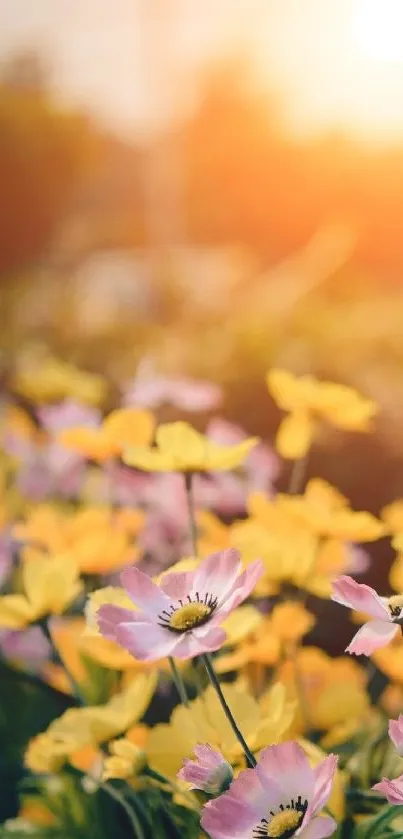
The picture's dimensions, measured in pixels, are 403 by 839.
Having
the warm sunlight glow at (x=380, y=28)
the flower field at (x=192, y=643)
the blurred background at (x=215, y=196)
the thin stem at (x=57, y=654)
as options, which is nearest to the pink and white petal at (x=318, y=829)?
the flower field at (x=192, y=643)

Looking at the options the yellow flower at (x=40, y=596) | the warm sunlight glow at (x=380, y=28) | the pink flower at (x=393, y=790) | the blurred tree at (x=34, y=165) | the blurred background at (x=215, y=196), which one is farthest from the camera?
the blurred tree at (x=34, y=165)

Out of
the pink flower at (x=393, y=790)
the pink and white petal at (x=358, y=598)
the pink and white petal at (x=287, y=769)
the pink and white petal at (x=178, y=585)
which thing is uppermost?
the pink and white petal at (x=358, y=598)

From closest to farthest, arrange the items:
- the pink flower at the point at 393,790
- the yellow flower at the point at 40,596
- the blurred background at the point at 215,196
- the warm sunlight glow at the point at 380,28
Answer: the pink flower at the point at 393,790 < the yellow flower at the point at 40,596 < the warm sunlight glow at the point at 380,28 < the blurred background at the point at 215,196

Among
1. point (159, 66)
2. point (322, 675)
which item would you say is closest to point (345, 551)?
point (322, 675)

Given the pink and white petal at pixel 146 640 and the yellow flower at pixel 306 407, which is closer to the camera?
the pink and white petal at pixel 146 640

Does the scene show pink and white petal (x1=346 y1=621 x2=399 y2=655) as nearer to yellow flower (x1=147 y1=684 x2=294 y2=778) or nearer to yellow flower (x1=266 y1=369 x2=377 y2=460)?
yellow flower (x1=147 y1=684 x2=294 y2=778)

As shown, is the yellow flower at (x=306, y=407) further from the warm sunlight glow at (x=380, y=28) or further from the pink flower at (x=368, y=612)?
the warm sunlight glow at (x=380, y=28)

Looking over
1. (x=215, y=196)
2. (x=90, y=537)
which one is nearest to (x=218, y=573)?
(x=90, y=537)

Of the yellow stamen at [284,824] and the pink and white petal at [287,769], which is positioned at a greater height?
the pink and white petal at [287,769]
